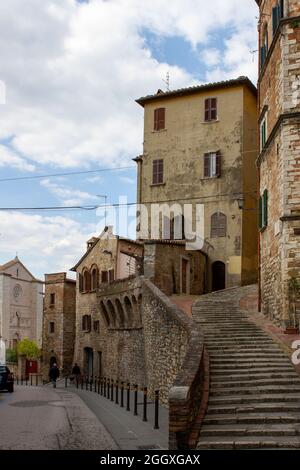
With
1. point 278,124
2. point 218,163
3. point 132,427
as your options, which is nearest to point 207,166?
point 218,163

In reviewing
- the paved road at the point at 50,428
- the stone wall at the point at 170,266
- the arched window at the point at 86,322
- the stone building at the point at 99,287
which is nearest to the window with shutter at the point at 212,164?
the stone wall at the point at 170,266

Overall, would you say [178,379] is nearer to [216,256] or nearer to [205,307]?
[205,307]

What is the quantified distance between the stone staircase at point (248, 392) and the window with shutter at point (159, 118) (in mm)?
21143

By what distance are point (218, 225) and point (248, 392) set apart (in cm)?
2246

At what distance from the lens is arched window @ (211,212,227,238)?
115ft

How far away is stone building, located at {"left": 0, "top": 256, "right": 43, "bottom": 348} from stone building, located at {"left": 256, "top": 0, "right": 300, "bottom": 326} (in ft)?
144

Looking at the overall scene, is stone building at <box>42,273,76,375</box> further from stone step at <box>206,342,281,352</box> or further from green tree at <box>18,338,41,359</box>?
stone step at <box>206,342,281,352</box>

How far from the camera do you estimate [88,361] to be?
41.2 metres

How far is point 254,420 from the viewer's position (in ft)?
37.9

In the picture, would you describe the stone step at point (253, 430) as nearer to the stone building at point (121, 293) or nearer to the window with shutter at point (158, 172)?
the stone building at point (121, 293)

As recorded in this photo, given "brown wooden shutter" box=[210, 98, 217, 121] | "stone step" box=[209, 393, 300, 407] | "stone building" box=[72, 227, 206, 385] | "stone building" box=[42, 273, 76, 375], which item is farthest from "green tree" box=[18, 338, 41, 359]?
"stone step" box=[209, 393, 300, 407]

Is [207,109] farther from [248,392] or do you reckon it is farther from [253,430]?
[253,430]

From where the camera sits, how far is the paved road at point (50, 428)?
11.4 m
